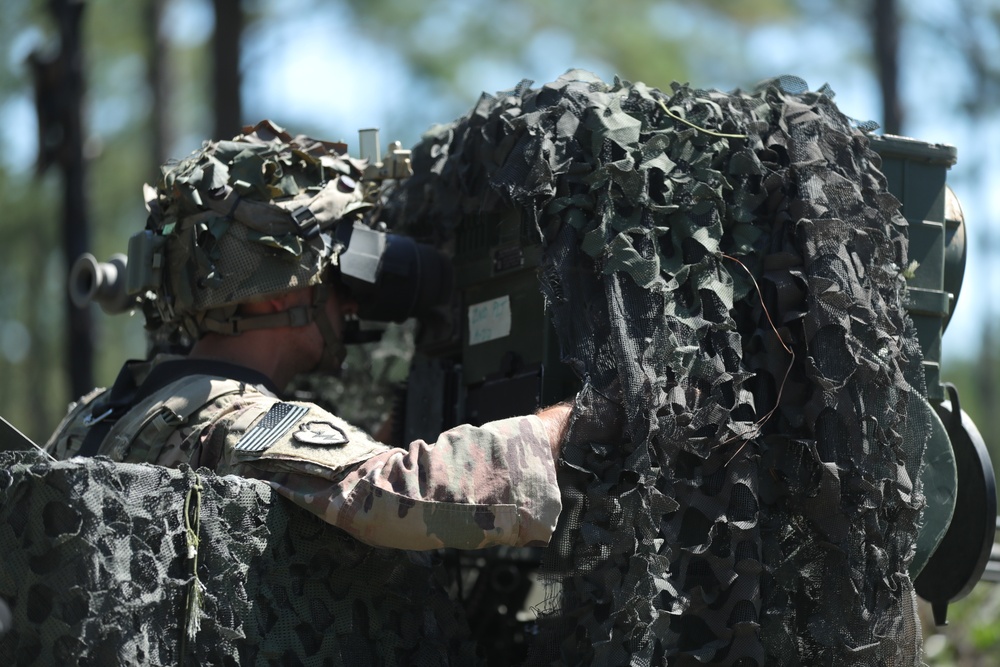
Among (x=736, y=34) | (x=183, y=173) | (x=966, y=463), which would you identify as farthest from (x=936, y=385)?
(x=736, y=34)

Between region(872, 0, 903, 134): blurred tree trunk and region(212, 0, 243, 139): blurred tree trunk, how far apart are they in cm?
577

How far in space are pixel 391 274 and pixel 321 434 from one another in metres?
1.08

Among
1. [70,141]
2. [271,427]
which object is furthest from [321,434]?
[70,141]

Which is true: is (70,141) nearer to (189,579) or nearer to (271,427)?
(271,427)

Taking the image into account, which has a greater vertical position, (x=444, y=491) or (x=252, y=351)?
(x=252, y=351)

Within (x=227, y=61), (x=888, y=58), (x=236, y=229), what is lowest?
(x=236, y=229)

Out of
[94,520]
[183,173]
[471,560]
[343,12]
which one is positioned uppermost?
[343,12]

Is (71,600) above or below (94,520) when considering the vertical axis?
below

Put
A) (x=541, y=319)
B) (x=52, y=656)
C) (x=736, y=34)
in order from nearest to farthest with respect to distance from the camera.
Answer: (x=52, y=656), (x=541, y=319), (x=736, y=34)

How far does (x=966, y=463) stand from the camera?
3963 millimetres

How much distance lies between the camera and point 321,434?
322cm

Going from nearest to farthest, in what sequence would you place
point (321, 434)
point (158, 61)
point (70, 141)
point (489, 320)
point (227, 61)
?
point (321, 434) < point (489, 320) < point (70, 141) < point (227, 61) < point (158, 61)

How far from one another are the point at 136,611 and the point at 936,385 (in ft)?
7.96

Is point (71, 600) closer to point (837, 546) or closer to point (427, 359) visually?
point (837, 546)
